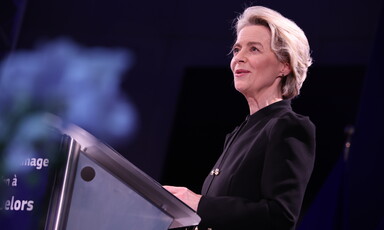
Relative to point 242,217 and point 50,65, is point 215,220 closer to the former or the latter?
point 242,217

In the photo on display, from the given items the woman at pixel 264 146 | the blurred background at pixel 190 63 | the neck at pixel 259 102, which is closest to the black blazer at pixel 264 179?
the woman at pixel 264 146

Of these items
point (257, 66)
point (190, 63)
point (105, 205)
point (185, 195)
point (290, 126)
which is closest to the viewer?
point (105, 205)

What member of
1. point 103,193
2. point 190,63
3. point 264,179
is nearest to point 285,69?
point 264,179

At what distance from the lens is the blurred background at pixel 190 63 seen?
3.37 m

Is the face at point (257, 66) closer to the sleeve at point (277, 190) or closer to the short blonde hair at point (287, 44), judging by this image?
the short blonde hair at point (287, 44)

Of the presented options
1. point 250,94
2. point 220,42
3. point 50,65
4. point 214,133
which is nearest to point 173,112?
point 214,133

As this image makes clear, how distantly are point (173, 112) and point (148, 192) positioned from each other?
2802 mm

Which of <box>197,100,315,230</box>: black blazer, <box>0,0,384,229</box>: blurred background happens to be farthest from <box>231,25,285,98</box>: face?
<box>0,0,384,229</box>: blurred background

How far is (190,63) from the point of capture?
3764 mm

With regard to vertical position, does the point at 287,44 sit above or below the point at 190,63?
above

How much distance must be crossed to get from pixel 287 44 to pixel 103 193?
2.35 ft

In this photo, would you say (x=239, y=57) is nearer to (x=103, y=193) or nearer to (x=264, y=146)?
(x=264, y=146)

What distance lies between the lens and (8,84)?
4.02 m

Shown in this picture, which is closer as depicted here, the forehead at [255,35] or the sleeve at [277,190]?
the sleeve at [277,190]
